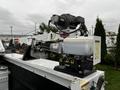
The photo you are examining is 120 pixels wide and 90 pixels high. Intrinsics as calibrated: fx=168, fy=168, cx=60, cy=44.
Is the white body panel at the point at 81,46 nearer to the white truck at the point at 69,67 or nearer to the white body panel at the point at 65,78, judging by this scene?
the white truck at the point at 69,67

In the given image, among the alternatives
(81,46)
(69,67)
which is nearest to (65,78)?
(69,67)

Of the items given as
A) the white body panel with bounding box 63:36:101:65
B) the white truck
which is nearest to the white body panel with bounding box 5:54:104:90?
the white truck

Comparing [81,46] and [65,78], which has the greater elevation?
[81,46]

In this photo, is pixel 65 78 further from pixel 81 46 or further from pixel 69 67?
pixel 81 46

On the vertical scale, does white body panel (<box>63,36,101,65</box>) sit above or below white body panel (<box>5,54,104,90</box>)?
above

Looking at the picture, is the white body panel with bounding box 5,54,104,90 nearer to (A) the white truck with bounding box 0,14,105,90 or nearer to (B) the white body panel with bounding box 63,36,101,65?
(A) the white truck with bounding box 0,14,105,90

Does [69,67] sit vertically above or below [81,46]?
below

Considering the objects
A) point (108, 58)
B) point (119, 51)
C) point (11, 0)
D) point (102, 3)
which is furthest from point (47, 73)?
point (108, 58)

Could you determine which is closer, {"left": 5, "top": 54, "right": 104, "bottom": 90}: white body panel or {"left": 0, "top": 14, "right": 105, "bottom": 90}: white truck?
{"left": 5, "top": 54, "right": 104, "bottom": 90}: white body panel

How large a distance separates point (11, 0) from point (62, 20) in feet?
22.2

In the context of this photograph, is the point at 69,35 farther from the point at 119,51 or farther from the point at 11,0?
the point at 119,51

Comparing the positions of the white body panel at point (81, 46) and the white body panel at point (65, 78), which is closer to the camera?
the white body panel at point (65, 78)

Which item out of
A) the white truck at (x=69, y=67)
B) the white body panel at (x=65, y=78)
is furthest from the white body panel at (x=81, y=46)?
the white body panel at (x=65, y=78)

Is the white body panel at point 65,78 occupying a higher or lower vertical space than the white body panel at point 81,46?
lower
